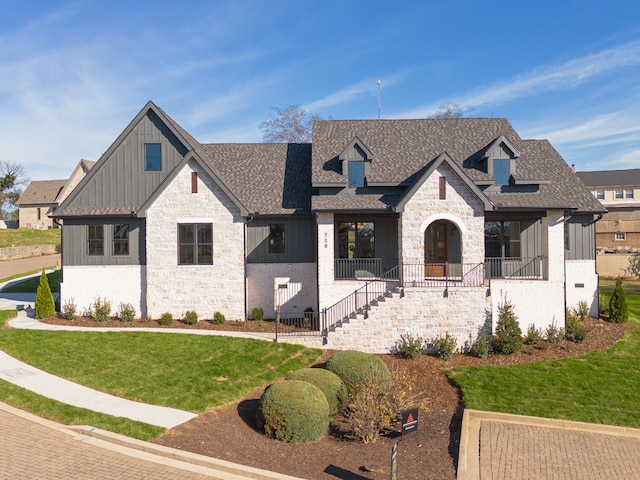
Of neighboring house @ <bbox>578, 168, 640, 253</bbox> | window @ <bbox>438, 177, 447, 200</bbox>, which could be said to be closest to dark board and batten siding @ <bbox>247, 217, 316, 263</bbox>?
window @ <bbox>438, 177, 447, 200</bbox>

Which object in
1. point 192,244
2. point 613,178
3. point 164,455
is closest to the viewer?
point 164,455

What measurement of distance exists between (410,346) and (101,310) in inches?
516

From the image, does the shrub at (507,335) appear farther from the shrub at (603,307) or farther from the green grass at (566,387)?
the shrub at (603,307)

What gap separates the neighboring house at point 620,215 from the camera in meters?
57.8

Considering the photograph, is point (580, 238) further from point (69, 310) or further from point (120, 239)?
point (69, 310)

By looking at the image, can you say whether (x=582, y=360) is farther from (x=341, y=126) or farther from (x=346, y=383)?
(x=341, y=126)

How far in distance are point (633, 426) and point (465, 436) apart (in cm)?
512

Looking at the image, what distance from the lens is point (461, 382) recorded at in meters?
15.4

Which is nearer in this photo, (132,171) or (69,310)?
(69,310)

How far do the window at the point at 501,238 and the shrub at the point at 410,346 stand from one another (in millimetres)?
6590

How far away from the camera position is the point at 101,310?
2008 cm

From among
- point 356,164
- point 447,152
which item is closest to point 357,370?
point 356,164

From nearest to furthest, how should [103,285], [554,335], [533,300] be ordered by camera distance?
[554,335], [533,300], [103,285]

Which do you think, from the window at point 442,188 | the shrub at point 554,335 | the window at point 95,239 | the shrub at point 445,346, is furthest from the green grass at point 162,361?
the shrub at point 554,335
